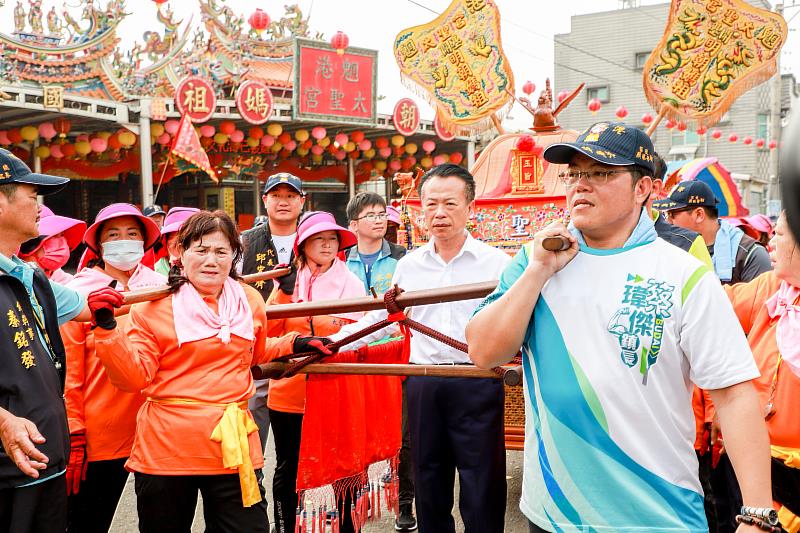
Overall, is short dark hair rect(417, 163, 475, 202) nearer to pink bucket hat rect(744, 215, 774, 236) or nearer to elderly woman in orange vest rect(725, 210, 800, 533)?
elderly woman in orange vest rect(725, 210, 800, 533)

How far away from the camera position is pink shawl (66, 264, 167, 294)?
3.27m

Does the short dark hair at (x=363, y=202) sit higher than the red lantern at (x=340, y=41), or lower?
lower

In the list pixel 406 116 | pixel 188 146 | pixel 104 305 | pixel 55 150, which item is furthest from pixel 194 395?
pixel 406 116

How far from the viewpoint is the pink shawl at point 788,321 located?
240 cm

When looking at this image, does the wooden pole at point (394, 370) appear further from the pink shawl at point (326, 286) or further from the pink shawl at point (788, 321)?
the pink shawl at point (788, 321)

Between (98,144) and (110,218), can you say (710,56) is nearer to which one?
(110,218)

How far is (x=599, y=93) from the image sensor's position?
98.9 feet

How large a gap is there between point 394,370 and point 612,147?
1.34m

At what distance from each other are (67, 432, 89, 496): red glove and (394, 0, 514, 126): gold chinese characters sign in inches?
139

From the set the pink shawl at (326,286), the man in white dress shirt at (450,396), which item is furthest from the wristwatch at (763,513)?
the pink shawl at (326,286)

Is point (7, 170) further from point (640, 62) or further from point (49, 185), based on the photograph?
point (640, 62)

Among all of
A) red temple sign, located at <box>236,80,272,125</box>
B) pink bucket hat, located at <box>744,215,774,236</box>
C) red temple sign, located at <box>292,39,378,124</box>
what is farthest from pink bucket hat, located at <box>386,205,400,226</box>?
red temple sign, located at <box>292,39,378,124</box>

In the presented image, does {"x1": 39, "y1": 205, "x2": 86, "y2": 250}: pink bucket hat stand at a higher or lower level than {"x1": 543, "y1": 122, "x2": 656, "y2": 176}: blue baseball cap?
lower

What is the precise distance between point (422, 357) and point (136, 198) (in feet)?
45.5
